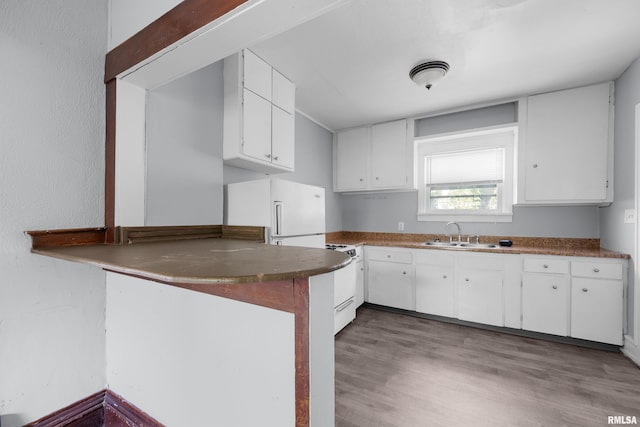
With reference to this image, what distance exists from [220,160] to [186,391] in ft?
4.92

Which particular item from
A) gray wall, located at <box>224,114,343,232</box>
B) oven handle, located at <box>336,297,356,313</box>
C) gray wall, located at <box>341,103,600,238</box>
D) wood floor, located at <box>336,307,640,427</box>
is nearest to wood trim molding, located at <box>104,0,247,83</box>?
gray wall, located at <box>224,114,343,232</box>

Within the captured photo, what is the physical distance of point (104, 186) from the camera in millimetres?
1446

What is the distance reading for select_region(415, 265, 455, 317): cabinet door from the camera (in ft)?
9.63

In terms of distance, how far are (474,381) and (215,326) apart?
1.84m

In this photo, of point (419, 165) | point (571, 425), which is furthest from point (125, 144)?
point (419, 165)

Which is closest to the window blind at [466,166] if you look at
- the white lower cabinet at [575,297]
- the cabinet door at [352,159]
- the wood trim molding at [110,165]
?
the cabinet door at [352,159]

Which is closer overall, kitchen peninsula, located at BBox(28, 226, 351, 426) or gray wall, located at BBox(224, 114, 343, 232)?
kitchen peninsula, located at BBox(28, 226, 351, 426)

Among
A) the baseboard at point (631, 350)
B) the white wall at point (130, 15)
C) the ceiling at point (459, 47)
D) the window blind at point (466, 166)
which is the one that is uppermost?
the ceiling at point (459, 47)

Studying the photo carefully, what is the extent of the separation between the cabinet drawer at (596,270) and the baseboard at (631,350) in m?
Answer: 0.50

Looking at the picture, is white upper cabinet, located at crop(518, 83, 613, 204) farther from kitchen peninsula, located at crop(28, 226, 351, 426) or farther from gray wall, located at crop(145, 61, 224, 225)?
gray wall, located at crop(145, 61, 224, 225)

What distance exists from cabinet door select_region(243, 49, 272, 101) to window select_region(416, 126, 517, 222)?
2129 mm

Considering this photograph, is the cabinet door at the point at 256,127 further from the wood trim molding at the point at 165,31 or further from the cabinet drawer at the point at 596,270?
the cabinet drawer at the point at 596,270

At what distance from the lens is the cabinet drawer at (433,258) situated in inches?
116

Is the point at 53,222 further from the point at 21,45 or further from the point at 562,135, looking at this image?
the point at 562,135
